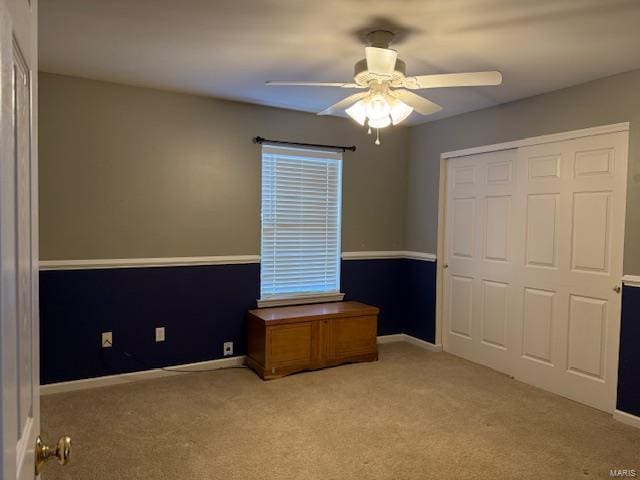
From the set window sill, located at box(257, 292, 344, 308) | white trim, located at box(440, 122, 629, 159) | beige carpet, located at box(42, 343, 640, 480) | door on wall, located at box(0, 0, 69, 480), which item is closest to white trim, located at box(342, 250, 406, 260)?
window sill, located at box(257, 292, 344, 308)

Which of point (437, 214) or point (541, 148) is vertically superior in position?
point (541, 148)

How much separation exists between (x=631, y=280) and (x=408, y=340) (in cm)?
248

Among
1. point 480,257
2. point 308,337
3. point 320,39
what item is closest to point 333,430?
point 308,337

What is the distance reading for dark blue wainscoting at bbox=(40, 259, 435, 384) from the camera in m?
3.57

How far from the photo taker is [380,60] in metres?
2.29

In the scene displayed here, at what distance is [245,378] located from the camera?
395 cm

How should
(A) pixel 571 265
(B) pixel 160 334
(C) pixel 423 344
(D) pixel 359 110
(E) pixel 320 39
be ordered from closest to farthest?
(D) pixel 359 110, (E) pixel 320 39, (A) pixel 571 265, (B) pixel 160 334, (C) pixel 423 344

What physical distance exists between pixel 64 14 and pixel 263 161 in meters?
2.13

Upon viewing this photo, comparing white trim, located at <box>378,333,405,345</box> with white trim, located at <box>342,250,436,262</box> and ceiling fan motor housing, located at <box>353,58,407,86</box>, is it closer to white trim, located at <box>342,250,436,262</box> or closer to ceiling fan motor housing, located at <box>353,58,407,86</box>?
white trim, located at <box>342,250,436,262</box>

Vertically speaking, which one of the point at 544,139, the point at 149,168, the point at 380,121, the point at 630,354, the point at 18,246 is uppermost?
the point at 544,139

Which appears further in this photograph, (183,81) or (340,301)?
(340,301)

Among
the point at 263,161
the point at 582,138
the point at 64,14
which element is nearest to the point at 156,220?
the point at 263,161

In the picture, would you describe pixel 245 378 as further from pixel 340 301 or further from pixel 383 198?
pixel 383 198

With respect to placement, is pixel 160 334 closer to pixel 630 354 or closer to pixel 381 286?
pixel 381 286
